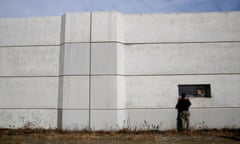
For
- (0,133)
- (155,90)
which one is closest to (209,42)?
(155,90)

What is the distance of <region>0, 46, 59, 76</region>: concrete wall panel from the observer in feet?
32.4

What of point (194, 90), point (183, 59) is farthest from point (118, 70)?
point (194, 90)

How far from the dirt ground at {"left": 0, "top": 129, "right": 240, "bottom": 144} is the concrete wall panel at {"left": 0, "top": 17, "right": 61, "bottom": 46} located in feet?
13.3

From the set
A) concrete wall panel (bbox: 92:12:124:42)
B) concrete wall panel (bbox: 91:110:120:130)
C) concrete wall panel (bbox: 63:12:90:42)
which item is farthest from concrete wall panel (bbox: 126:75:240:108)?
concrete wall panel (bbox: 63:12:90:42)

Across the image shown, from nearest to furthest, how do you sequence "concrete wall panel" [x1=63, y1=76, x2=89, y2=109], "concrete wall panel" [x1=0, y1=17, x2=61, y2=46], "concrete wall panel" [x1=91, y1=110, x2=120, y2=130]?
"concrete wall panel" [x1=91, y1=110, x2=120, y2=130] < "concrete wall panel" [x1=63, y1=76, x2=89, y2=109] < "concrete wall panel" [x1=0, y1=17, x2=61, y2=46]

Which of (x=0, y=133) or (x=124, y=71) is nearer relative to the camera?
(x=0, y=133)

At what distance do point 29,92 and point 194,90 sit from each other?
7.48m

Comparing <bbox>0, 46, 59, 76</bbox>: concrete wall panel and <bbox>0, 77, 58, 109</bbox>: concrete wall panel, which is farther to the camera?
<bbox>0, 46, 59, 76</bbox>: concrete wall panel

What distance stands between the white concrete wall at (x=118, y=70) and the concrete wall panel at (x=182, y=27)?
0.15 ft

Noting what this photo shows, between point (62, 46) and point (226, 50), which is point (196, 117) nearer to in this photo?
point (226, 50)

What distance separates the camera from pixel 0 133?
8.84m

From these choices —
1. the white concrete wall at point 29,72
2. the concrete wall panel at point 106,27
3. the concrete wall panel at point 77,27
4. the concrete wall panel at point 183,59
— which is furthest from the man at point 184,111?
the white concrete wall at point 29,72

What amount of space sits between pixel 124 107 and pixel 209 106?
3.73 metres

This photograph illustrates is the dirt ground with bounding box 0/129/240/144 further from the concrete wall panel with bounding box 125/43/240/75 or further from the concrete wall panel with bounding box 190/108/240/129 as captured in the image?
the concrete wall panel with bounding box 125/43/240/75
